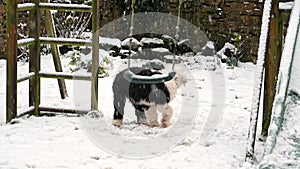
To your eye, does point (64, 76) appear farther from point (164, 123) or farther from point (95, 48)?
point (164, 123)

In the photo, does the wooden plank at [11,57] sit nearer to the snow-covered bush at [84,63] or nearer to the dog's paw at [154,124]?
the dog's paw at [154,124]

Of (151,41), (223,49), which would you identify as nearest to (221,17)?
(223,49)

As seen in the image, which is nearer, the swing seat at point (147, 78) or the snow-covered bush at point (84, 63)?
the swing seat at point (147, 78)

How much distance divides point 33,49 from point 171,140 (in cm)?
167

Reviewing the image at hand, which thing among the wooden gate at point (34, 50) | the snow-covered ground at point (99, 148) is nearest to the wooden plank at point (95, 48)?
the wooden gate at point (34, 50)

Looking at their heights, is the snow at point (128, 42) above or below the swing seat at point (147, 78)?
below

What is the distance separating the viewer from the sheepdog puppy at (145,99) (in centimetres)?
423

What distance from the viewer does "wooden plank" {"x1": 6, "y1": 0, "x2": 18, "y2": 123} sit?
4.04 meters

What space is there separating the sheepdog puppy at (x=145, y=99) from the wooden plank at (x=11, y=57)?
88 cm

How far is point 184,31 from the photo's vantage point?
822 centimetres

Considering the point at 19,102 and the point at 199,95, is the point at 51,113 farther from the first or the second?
the point at 199,95

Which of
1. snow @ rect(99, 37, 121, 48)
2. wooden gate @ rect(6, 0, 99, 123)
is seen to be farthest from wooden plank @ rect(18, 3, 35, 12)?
snow @ rect(99, 37, 121, 48)

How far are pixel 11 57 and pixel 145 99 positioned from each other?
1.20 m

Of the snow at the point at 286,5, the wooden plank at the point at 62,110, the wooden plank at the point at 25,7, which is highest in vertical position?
the snow at the point at 286,5
